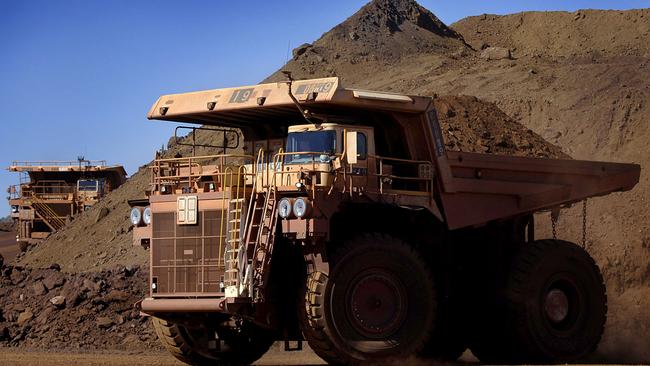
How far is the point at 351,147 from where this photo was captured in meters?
17.5

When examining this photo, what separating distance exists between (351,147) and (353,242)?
149 cm

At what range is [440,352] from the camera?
20.6 metres

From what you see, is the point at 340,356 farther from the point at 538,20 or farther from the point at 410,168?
the point at 538,20

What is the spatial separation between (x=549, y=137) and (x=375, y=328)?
29072 mm

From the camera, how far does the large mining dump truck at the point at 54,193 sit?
57.6m

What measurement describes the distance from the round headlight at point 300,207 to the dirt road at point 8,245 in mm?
46589

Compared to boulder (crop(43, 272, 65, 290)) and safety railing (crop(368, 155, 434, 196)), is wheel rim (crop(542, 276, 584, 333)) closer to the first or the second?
safety railing (crop(368, 155, 434, 196))

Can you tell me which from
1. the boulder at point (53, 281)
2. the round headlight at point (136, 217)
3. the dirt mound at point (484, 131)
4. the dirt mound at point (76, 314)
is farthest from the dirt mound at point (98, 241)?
the round headlight at point (136, 217)

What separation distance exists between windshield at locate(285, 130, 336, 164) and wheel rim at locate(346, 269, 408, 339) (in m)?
2.05

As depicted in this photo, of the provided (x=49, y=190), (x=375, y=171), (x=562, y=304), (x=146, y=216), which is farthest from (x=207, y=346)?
(x=49, y=190)

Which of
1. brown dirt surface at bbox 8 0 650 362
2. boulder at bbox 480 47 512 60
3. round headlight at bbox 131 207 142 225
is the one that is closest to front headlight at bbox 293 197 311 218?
round headlight at bbox 131 207 142 225

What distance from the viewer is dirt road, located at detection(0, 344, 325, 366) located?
19141 millimetres

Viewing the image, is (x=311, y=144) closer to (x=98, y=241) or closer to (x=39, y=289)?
(x=39, y=289)

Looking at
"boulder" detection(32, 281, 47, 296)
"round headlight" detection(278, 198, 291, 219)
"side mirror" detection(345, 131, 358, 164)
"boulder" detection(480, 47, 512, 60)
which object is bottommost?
"boulder" detection(32, 281, 47, 296)
